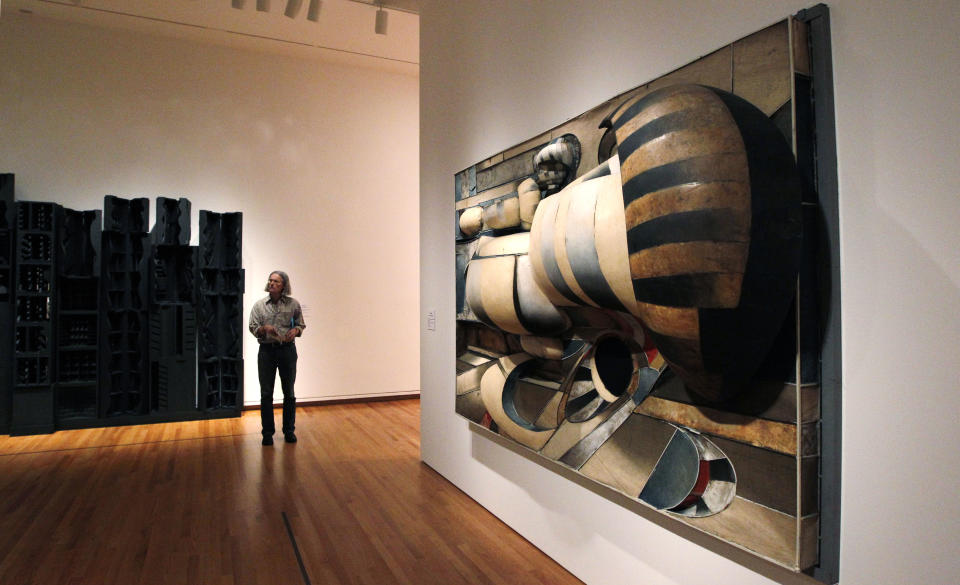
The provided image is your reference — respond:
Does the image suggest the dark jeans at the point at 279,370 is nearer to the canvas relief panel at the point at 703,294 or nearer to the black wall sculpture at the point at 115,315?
the black wall sculpture at the point at 115,315

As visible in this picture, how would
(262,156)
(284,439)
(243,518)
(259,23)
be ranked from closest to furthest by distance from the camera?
1. (243,518)
2. (284,439)
3. (259,23)
4. (262,156)

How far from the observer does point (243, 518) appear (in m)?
3.21

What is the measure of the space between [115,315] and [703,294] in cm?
614

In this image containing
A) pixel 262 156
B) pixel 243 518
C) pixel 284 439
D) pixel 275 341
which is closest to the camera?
pixel 243 518

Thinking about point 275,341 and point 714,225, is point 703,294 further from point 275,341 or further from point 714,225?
point 275,341

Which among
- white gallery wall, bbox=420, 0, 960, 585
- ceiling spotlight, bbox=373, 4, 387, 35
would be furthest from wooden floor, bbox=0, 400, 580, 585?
ceiling spotlight, bbox=373, 4, 387, 35

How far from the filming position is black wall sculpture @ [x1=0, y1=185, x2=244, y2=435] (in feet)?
17.5

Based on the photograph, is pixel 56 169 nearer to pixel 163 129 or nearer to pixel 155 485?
pixel 163 129

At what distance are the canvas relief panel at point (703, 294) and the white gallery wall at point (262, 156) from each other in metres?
5.07

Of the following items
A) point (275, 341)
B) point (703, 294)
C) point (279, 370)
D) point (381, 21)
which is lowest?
point (279, 370)

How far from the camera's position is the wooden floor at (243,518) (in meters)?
2.57

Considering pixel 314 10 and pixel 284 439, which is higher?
pixel 314 10

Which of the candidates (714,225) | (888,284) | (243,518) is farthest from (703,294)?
(243,518)

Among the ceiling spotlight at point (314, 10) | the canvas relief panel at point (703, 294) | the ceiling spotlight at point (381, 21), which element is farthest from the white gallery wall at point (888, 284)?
the ceiling spotlight at point (314, 10)
